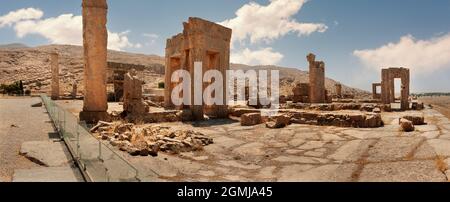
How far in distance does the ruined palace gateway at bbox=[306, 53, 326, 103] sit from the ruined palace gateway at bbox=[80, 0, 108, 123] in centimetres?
1430

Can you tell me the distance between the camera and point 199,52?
44.1ft

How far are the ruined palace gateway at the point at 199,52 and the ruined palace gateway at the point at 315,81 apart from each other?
27.4ft

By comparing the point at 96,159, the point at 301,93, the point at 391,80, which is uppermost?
the point at 391,80

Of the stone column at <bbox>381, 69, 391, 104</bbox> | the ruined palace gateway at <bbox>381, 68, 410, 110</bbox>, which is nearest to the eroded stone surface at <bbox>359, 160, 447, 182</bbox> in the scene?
the ruined palace gateway at <bbox>381, 68, 410, 110</bbox>

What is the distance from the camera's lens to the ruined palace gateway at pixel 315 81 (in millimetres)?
21516

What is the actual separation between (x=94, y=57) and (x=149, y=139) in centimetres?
452

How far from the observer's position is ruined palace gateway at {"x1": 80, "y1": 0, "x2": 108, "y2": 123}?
1054cm

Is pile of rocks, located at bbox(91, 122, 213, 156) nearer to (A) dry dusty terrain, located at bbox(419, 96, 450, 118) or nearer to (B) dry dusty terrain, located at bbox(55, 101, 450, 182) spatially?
(B) dry dusty terrain, located at bbox(55, 101, 450, 182)

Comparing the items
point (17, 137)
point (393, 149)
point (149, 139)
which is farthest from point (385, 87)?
point (17, 137)

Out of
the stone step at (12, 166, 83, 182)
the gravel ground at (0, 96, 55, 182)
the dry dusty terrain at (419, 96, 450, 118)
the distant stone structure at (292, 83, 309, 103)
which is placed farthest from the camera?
the distant stone structure at (292, 83, 309, 103)

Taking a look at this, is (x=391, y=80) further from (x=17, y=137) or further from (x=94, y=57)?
(x=17, y=137)

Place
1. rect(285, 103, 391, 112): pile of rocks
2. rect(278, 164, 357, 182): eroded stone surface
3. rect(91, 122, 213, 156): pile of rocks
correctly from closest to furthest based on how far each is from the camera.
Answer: rect(278, 164, 357, 182): eroded stone surface
rect(91, 122, 213, 156): pile of rocks
rect(285, 103, 391, 112): pile of rocks
